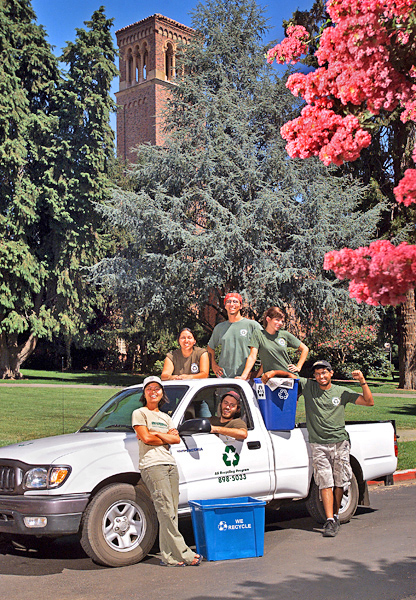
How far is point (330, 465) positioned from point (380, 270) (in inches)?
158

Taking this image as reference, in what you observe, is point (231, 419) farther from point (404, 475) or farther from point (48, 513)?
point (404, 475)

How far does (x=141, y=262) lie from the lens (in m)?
30.8

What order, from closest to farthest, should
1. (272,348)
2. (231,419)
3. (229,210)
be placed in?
(231,419)
(272,348)
(229,210)

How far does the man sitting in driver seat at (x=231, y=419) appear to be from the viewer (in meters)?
7.08

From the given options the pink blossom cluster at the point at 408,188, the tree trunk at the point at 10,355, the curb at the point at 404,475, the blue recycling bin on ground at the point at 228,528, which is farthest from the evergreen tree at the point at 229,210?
the pink blossom cluster at the point at 408,188

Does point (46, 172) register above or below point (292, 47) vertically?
above

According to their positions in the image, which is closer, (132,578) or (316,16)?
(132,578)

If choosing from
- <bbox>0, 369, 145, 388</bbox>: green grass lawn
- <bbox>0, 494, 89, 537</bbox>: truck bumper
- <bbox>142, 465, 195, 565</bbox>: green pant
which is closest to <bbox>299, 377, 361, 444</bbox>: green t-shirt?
<bbox>142, 465, 195, 565</bbox>: green pant

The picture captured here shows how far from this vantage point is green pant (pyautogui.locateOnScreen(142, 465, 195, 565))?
20.6 ft

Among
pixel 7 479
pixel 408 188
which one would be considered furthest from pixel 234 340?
pixel 408 188

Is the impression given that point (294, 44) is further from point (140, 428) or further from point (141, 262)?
point (141, 262)

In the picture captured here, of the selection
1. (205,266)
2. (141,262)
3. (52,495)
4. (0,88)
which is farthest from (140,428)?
(0,88)

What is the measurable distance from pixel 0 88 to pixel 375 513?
1196 inches

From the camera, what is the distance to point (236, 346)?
8391 millimetres
